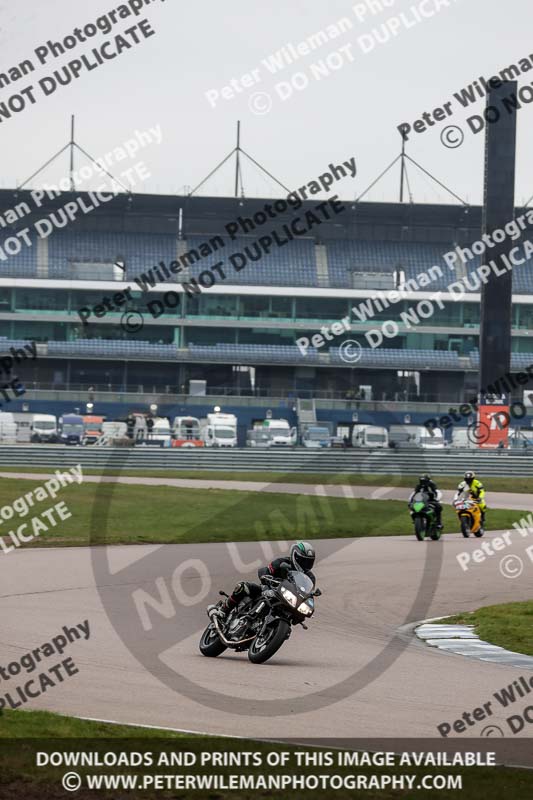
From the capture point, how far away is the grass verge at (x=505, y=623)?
15.8m

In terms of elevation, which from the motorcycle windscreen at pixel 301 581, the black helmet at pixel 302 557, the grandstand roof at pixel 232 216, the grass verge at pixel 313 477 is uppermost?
the grandstand roof at pixel 232 216

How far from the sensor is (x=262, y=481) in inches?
1934

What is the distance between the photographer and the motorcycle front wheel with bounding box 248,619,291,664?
1330 cm

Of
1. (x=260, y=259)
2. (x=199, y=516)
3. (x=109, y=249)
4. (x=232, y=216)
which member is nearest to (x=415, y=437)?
(x=260, y=259)

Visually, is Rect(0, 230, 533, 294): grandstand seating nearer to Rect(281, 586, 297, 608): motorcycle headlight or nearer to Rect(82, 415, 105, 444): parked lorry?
Rect(82, 415, 105, 444): parked lorry

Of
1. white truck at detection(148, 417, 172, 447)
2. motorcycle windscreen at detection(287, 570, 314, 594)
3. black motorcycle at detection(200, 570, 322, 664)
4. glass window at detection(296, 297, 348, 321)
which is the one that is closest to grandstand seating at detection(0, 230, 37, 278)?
glass window at detection(296, 297, 348, 321)

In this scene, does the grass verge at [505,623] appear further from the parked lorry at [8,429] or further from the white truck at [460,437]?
the parked lorry at [8,429]

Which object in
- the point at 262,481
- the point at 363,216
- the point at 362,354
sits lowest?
the point at 262,481

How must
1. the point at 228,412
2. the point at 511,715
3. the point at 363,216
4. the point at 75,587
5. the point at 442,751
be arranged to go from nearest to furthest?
the point at 442,751
the point at 511,715
the point at 75,587
the point at 228,412
the point at 363,216

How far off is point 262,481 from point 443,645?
33.6m

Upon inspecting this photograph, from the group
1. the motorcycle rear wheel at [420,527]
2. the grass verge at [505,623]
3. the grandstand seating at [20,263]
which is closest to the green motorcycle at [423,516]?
the motorcycle rear wheel at [420,527]

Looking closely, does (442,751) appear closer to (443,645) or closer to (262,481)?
(443,645)

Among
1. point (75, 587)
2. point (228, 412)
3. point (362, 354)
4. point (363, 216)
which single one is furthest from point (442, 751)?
point (363, 216)

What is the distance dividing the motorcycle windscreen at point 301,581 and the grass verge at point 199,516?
13.6 meters
